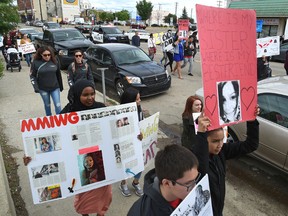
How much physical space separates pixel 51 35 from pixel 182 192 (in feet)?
45.1

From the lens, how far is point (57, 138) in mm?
2404

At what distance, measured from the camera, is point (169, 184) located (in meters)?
1.45

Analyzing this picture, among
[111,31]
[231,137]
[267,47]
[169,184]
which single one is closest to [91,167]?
[169,184]

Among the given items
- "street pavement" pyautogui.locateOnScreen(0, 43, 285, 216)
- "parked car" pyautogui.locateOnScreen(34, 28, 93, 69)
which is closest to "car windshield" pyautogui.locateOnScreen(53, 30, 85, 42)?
"parked car" pyautogui.locateOnScreen(34, 28, 93, 69)

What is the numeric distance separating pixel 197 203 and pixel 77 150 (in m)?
1.35

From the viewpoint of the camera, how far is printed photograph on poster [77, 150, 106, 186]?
99.0 inches

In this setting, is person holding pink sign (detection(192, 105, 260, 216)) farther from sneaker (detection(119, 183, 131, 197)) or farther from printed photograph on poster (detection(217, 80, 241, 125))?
sneaker (detection(119, 183, 131, 197))

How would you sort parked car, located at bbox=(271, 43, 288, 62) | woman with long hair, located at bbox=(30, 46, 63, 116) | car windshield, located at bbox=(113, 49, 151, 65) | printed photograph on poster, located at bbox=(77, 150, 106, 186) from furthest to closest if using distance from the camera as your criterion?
parked car, located at bbox=(271, 43, 288, 62), car windshield, located at bbox=(113, 49, 151, 65), woman with long hair, located at bbox=(30, 46, 63, 116), printed photograph on poster, located at bbox=(77, 150, 106, 186)

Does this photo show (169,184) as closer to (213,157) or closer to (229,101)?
(213,157)

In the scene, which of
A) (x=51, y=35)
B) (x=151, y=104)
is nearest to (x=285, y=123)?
(x=151, y=104)

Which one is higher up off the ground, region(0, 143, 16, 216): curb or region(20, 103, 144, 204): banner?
region(20, 103, 144, 204): banner

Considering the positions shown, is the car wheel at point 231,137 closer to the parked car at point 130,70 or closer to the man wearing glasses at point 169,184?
the man wearing glasses at point 169,184

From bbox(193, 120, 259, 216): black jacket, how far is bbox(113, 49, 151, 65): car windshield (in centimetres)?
694

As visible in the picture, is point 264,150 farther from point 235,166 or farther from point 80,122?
point 80,122
